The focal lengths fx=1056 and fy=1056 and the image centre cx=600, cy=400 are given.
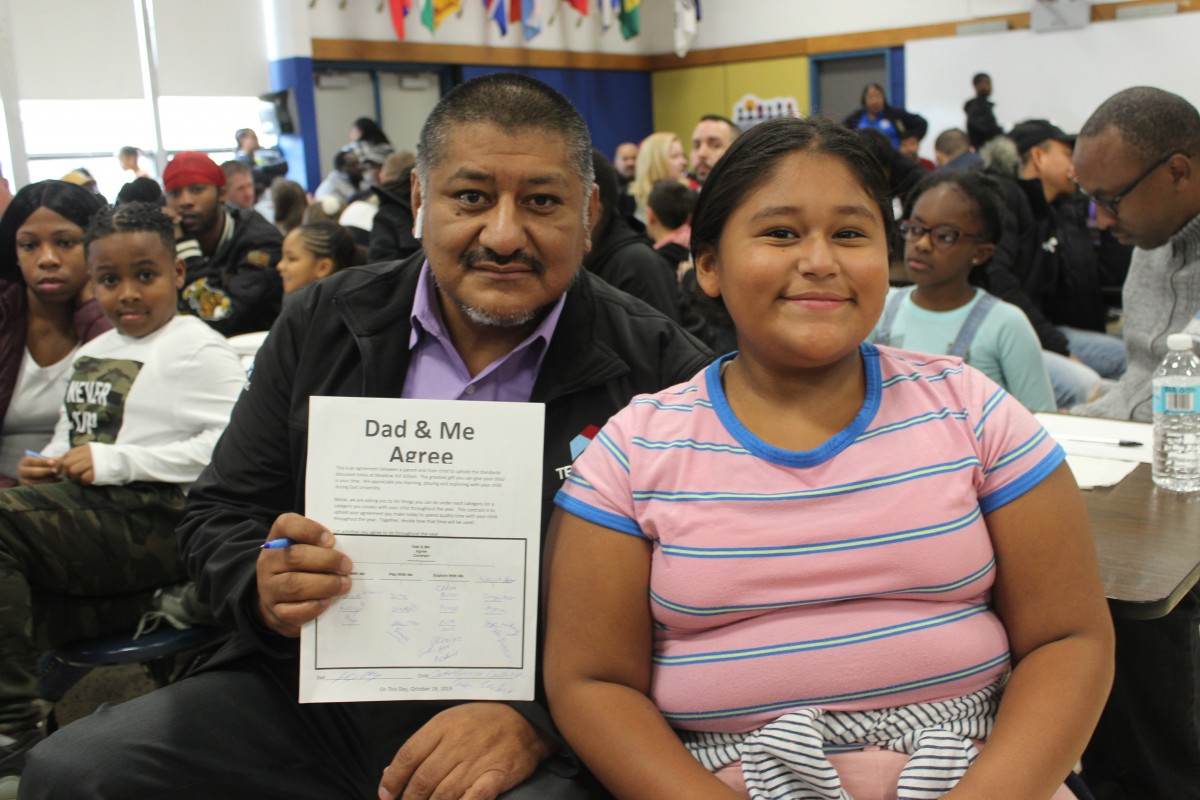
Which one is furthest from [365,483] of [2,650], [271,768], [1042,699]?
[2,650]

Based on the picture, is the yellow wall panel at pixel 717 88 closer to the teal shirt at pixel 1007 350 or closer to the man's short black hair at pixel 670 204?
the man's short black hair at pixel 670 204

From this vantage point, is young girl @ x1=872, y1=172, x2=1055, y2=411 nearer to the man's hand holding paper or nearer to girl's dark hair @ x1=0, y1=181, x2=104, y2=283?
the man's hand holding paper

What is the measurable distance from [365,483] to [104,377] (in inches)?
56.5

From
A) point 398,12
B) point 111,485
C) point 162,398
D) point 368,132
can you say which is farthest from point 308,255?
point 398,12

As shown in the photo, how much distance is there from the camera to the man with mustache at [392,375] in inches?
61.6

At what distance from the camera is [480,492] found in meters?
1.35

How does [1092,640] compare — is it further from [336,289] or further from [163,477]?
[163,477]

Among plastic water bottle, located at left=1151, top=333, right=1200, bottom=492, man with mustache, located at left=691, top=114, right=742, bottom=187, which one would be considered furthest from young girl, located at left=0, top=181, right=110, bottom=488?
man with mustache, located at left=691, top=114, right=742, bottom=187

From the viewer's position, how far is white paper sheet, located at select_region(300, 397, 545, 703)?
53.1 inches

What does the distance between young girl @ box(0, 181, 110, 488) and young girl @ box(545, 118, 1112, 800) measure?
6.64 ft

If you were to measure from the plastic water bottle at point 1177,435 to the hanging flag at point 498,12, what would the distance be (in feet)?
39.9

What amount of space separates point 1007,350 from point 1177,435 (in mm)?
834

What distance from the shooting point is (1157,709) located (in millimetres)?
2104

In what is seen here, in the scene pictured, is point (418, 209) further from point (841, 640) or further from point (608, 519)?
point (841, 640)
